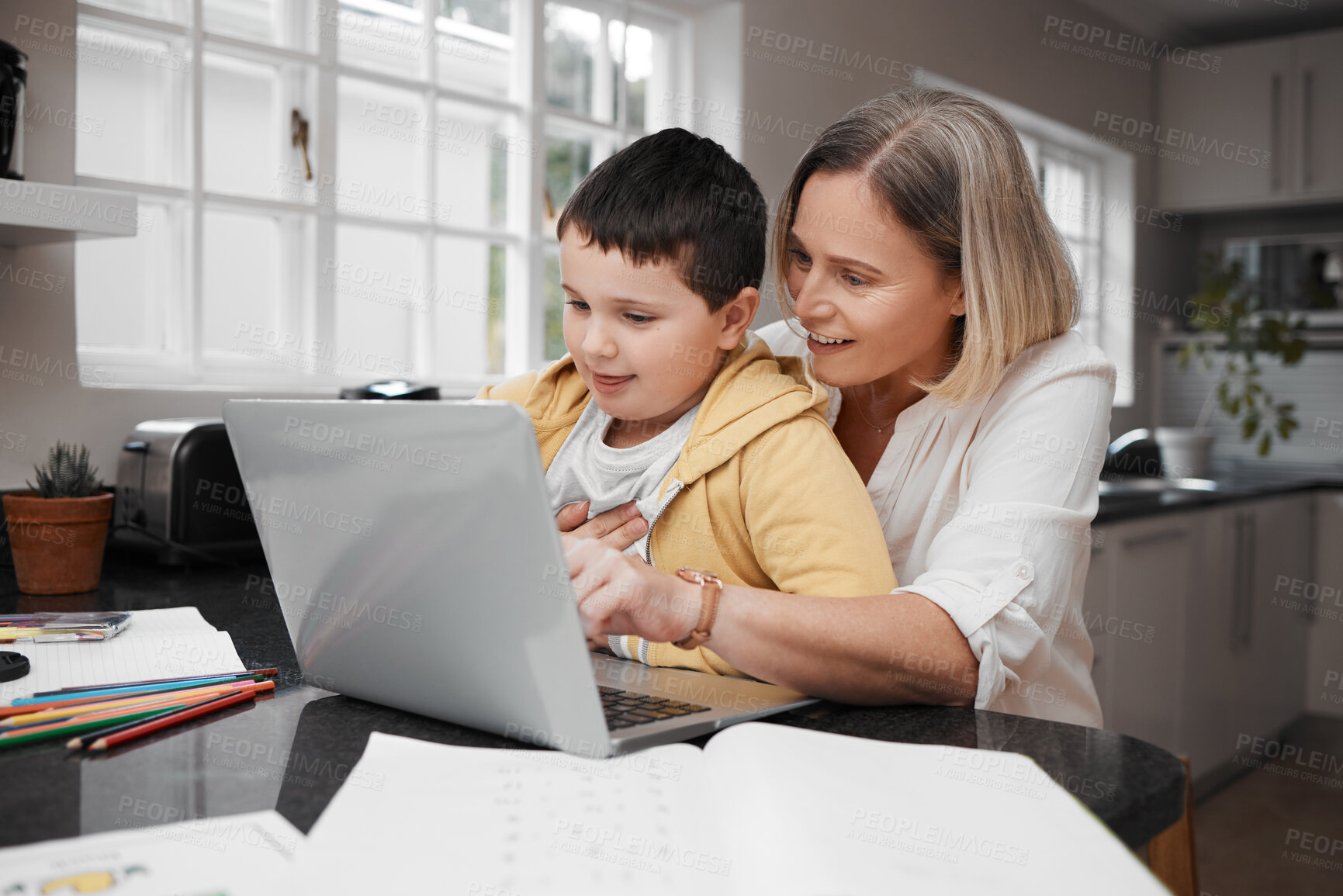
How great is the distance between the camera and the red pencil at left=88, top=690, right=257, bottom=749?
68 cm

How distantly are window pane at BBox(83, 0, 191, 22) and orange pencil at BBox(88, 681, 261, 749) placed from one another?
1403 mm

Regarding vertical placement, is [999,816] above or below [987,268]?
below

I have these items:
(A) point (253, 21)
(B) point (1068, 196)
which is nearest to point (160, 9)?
(A) point (253, 21)

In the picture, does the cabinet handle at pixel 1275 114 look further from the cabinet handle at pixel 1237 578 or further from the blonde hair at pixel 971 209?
the blonde hair at pixel 971 209

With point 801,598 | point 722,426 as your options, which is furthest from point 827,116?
point 801,598

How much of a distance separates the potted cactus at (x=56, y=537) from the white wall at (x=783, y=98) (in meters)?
0.26

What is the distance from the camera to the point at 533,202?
2.36m

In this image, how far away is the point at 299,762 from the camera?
2.18ft

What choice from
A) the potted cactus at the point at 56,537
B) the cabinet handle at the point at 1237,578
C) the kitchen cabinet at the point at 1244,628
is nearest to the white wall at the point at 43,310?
the potted cactus at the point at 56,537

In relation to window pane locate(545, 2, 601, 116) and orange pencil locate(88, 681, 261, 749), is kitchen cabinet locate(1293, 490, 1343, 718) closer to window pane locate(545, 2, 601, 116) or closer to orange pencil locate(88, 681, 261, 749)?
window pane locate(545, 2, 601, 116)

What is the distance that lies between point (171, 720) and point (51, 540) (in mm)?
704

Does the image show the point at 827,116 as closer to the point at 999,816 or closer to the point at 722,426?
the point at 722,426

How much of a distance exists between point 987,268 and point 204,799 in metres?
0.88

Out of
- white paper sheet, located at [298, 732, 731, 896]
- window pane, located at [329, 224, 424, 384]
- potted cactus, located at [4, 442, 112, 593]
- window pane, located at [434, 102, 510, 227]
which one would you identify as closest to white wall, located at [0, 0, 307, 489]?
potted cactus, located at [4, 442, 112, 593]
